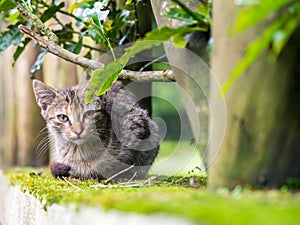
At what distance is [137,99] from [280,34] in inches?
83.2

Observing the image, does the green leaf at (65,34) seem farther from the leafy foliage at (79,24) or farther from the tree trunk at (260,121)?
the tree trunk at (260,121)

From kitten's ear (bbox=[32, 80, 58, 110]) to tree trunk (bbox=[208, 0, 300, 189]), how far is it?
5.70ft

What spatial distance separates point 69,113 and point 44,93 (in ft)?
0.71

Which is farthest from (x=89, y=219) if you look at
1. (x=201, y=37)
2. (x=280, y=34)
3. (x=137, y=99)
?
(x=137, y=99)

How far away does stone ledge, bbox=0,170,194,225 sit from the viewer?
1.22 meters

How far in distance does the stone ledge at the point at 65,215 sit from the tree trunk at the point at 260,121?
1.21 feet

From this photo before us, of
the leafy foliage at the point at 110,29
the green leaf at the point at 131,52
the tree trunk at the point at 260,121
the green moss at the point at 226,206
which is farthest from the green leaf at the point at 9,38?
the tree trunk at the point at 260,121

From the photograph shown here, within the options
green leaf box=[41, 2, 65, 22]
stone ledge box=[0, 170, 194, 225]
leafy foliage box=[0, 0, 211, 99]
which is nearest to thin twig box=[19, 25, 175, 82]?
leafy foliage box=[0, 0, 211, 99]

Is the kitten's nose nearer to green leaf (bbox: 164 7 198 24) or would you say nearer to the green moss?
green leaf (bbox: 164 7 198 24)

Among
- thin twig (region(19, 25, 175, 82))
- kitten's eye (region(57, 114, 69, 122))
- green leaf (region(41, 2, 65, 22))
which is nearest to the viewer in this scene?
thin twig (region(19, 25, 175, 82))

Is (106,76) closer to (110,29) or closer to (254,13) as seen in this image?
(110,29)

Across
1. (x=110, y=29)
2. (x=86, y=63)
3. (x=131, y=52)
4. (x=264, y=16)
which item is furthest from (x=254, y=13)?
(x=110, y=29)

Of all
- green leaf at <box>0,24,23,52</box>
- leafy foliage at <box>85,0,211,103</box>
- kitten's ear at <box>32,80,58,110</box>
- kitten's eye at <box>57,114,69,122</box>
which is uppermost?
green leaf at <box>0,24,23,52</box>

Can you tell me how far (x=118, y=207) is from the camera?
1361mm
